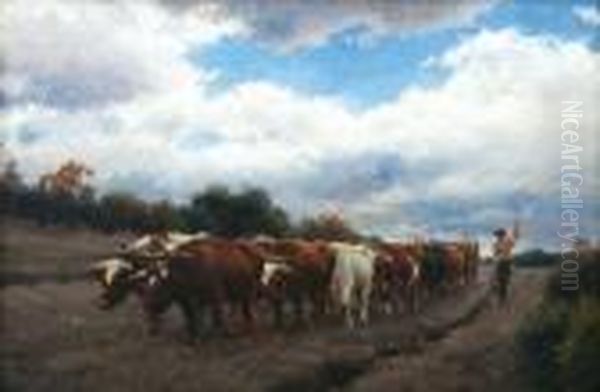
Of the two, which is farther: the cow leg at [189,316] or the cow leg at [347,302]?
the cow leg at [347,302]

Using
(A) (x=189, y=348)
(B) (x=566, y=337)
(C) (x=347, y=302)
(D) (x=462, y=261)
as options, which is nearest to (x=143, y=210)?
(A) (x=189, y=348)

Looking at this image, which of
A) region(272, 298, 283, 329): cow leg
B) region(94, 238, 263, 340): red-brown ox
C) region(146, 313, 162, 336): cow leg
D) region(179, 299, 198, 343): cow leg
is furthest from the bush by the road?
region(146, 313, 162, 336): cow leg

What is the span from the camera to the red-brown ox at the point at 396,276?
23.6ft

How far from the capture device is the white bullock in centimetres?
714

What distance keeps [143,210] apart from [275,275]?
504 mm

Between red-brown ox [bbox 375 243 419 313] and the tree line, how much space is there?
0.56ft

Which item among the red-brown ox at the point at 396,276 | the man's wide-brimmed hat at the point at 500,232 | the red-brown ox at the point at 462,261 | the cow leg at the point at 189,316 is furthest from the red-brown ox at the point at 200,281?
the man's wide-brimmed hat at the point at 500,232

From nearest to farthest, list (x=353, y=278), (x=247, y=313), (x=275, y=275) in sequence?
1. (x=247, y=313)
2. (x=275, y=275)
3. (x=353, y=278)

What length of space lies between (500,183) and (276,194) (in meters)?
0.77

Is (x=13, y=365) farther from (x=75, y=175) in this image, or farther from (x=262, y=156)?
(x=262, y=156)

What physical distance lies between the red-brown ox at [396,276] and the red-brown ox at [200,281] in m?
0.43

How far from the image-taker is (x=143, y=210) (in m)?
6.93

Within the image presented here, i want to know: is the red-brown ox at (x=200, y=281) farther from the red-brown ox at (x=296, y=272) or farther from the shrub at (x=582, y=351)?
the shrub at (x=582, y=351)

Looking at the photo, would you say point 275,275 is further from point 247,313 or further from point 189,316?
point 189,316
